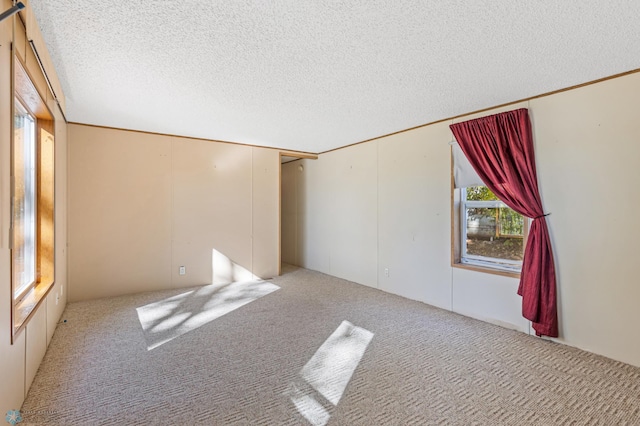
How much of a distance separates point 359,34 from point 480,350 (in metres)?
2.83

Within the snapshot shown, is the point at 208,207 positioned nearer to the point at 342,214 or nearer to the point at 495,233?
the point at 342,214

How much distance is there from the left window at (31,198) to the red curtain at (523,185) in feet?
13.2

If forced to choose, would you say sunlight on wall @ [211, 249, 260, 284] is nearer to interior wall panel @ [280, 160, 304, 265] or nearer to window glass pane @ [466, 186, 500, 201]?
interior wall panel @ [280, 160, 304, 265]

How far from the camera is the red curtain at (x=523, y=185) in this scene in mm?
2947

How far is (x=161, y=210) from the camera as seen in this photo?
15.4 ft

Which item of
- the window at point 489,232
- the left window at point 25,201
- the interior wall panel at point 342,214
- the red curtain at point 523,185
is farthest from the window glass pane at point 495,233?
the left window at point 25,201

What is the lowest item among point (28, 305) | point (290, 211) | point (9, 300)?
point (28, 305)

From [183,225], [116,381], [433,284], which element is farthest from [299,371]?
[183,225]

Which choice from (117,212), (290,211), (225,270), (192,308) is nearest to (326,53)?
(192,308)

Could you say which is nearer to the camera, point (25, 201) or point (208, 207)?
point (25, 201)

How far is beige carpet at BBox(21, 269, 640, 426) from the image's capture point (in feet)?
6.23

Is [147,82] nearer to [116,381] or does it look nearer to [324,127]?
[324,127]

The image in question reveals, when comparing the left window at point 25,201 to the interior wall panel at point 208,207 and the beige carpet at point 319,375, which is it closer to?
the beige carpet at point 319,375

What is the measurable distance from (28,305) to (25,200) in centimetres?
92
